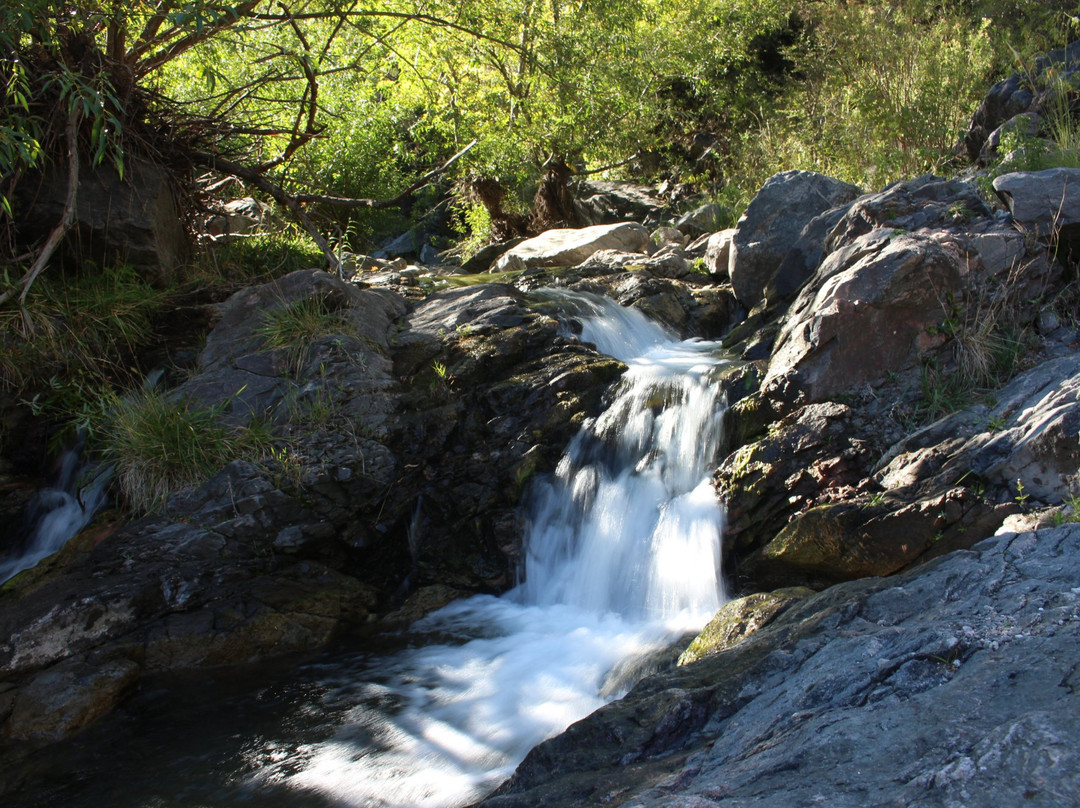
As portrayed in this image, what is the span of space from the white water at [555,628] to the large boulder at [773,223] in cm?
183

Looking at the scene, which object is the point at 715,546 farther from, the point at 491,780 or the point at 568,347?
the point at 568,347

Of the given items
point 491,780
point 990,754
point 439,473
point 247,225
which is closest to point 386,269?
point 247,225

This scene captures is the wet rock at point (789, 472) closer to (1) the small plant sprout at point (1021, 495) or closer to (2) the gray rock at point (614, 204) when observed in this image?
(1) the small plant sprout at point (1021, 495)

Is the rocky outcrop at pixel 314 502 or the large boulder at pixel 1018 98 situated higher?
the large boulder at pixel 1018 98

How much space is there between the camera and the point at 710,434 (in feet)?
18.8

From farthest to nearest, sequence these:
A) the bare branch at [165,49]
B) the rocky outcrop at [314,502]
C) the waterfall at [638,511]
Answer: the bare branch at [165,49] → the waterfall at [638,511] → the rocky outcrop at [314,502]

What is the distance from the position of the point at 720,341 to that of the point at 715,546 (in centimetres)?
Answer: 341

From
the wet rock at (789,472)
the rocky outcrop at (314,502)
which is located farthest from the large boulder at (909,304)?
the rocky outcrop at (314,502)

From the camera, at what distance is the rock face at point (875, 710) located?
1.75m

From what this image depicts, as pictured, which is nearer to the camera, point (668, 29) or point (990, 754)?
point (990, 754)

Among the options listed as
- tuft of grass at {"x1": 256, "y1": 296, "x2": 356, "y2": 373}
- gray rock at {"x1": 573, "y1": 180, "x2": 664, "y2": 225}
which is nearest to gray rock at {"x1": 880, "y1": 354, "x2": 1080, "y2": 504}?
tuft of grass at {"x1": 256, "y1": 296, "x2": 356, "y2": 373}

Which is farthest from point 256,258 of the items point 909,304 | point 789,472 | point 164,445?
point 909,304

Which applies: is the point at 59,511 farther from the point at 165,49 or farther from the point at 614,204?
the point at 614,204

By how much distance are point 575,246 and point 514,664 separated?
7.44 meters
